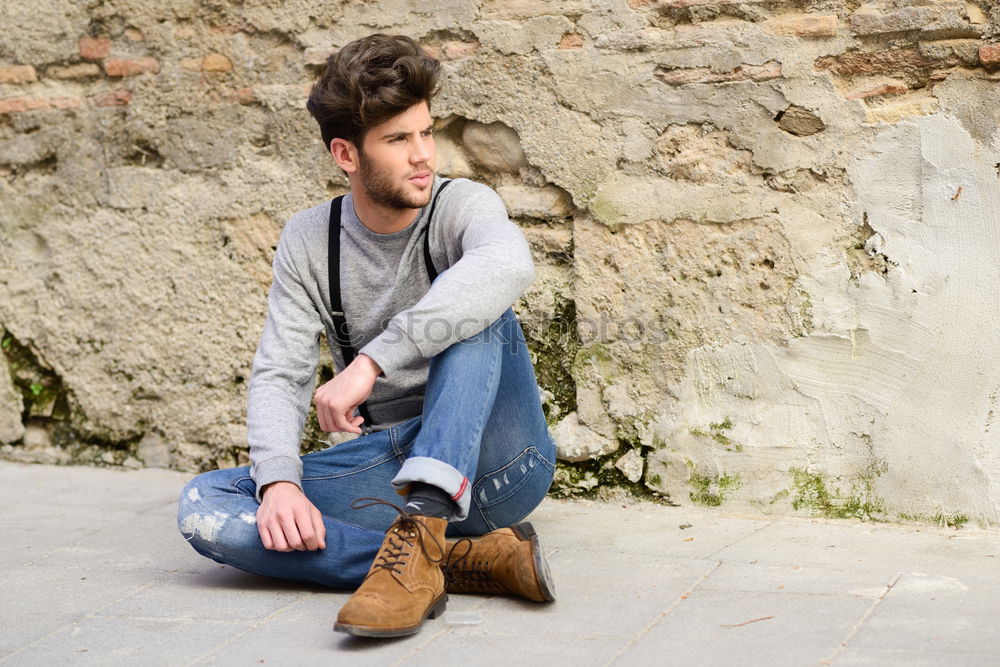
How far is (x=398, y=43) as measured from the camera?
266 centimetres

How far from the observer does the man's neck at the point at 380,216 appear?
2.72 m

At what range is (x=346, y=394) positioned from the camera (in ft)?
7.42

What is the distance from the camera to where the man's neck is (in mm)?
2719

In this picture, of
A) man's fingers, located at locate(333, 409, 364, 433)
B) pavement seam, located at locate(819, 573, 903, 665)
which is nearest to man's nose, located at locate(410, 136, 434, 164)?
man's fingers, located at locate(333, 409, 364, 433)

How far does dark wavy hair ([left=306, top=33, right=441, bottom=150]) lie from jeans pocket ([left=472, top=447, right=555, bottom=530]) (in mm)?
892

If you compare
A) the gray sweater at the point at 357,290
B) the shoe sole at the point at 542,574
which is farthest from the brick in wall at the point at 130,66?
the shoe sole at the point at 542,574

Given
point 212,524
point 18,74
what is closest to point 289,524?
point 212,524

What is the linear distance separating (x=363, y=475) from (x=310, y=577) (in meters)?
0.30

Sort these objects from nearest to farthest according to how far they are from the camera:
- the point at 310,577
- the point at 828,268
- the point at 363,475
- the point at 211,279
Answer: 1. the point at 310,577
2. the point at 363,475
3. the point at 828,268
4. the point at 211,279

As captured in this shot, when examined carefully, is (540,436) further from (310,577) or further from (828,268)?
(828,268)

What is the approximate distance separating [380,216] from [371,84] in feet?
1.10

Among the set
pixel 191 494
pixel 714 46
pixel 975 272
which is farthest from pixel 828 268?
pixel 191 494

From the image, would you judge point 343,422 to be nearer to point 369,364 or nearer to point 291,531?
point 369,364

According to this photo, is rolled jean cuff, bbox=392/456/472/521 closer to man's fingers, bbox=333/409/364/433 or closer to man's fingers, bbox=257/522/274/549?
man's fingers, bbox=333/409/364/433
